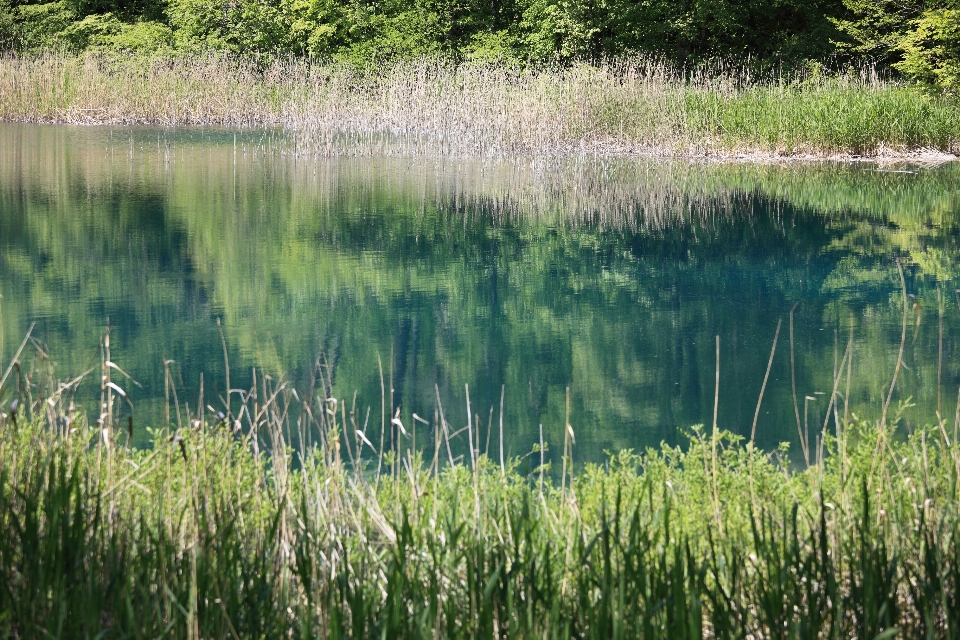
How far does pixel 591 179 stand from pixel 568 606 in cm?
991

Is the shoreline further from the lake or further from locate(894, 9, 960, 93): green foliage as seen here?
locate(894, 9, 960, 93): green foliage

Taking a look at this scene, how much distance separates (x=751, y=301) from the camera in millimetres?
6652

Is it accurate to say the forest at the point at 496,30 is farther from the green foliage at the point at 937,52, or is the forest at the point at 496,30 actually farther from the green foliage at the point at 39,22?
the green foliage at the point at 937,52

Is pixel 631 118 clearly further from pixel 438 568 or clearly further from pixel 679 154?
pixel 438 568

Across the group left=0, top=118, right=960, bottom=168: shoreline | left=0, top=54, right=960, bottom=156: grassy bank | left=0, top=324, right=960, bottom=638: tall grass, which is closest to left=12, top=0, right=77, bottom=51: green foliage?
left=0, top=54, right=960, bottom=156: grassy bank

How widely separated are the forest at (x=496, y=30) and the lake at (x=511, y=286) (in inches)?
311

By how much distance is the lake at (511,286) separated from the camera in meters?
4.86

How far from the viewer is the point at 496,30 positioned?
24.6 metres

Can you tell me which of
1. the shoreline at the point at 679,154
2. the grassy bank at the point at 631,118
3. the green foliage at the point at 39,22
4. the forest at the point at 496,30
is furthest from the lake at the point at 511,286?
the green foliage at the point at 39,22

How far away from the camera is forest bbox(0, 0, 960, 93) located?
804 inches

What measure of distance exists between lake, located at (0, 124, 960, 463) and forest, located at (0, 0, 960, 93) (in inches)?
311

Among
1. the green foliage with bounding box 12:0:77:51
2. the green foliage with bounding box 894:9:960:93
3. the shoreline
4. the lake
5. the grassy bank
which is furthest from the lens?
the green foliage with bounding box 12:0:77:51

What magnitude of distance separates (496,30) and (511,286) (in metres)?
18.5

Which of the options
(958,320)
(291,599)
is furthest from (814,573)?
(958,320)
